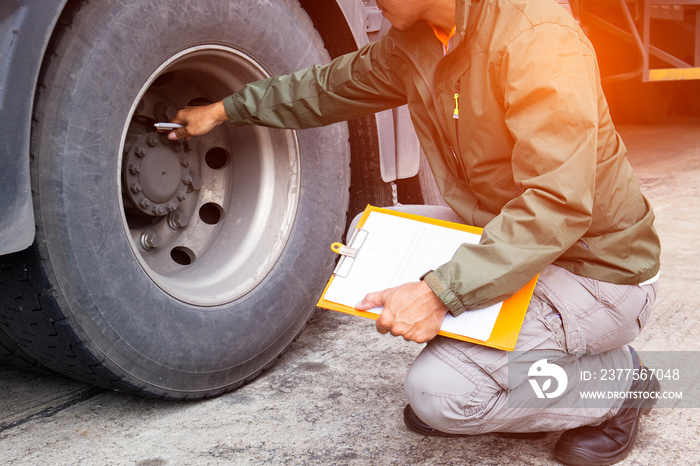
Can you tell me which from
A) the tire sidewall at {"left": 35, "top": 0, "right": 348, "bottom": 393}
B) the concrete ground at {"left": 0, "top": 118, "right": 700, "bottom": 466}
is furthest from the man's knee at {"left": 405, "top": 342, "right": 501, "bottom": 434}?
the tire sidewall at {"left": 35, "top": 0, "right": 348, "bottom": 393}

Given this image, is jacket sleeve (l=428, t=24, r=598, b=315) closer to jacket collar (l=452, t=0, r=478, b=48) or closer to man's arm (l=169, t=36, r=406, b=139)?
jacket collar (l=452, t=0, r=478, b=48)

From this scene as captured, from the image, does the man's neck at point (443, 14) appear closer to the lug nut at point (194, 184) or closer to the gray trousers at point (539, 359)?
the gray trousers at point (539, 359)

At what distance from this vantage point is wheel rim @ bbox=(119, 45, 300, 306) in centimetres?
179

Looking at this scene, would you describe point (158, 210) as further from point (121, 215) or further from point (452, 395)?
Answer: point (452, 395)

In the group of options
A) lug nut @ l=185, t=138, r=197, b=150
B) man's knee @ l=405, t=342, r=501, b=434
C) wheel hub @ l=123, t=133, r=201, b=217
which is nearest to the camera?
man's knee @ l=405, t=342, r=501, b=434

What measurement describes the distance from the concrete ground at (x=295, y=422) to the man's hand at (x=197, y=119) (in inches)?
27.0

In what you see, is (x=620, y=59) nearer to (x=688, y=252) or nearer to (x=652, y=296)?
(x=688, y=252)

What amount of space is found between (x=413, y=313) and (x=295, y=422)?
1.64 ft

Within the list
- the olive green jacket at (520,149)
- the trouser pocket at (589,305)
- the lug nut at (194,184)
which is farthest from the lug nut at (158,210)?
the trouser pocket at (589,305)

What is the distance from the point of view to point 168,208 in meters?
1.86

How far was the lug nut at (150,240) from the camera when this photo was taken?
185cm

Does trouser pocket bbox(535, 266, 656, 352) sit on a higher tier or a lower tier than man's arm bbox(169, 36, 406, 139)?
lower

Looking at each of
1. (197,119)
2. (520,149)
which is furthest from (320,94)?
(520,149)

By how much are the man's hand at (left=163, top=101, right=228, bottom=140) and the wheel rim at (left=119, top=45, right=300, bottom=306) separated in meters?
0.06
